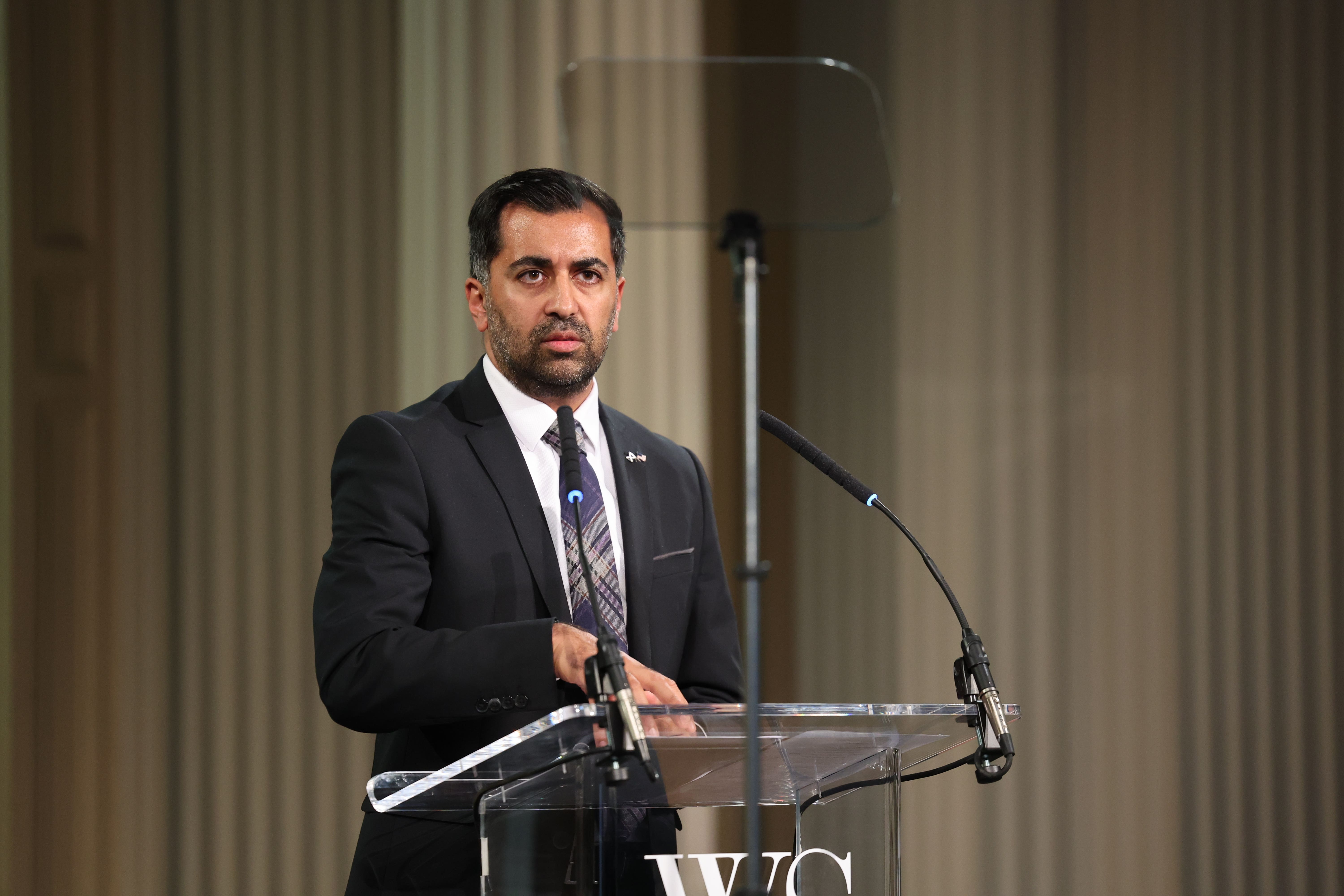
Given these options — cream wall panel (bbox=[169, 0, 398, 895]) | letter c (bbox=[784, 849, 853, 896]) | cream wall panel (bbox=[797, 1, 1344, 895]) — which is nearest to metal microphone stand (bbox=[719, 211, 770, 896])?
letter c (bbox=[784, 849, 853, 896])

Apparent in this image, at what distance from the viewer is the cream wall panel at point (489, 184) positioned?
3.32m

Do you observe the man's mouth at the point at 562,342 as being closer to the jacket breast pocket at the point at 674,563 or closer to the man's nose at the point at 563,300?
the man's nose at the point at 563,300

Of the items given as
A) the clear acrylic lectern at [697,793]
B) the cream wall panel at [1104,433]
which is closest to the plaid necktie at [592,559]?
the clear acrylic lectern at [697,793]

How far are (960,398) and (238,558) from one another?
2.03m

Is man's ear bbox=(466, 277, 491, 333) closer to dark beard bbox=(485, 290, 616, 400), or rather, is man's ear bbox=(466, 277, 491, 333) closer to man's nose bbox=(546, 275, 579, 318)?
dark beard bbox=(485, 290, 616, 400)

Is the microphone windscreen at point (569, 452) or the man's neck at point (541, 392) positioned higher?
the man's neck at point (541, 392)

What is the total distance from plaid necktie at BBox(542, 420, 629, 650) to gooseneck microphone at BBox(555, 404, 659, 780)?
33 cm

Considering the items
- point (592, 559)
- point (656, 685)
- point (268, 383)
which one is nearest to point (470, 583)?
point (592, 559)

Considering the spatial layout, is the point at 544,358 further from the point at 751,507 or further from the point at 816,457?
the point at 751,507

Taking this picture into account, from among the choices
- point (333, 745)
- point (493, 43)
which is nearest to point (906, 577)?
point (333, 745)

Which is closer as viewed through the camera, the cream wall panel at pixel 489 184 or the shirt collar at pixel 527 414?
the shirt collar at pixel 527 414

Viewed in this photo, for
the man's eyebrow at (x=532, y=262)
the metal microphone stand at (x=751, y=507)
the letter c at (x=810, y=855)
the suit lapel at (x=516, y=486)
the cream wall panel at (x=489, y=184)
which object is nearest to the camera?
the metal microphone stand at (x=751, y=507)

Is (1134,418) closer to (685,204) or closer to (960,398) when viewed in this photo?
(960,398)

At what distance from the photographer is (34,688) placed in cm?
311
